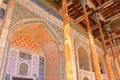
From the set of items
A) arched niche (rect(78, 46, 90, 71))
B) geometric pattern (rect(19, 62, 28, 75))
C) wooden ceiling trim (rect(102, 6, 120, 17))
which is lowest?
geometric pattern (rect(19, 62, 28, 75))

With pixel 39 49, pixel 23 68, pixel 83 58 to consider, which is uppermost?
pixel 39 49

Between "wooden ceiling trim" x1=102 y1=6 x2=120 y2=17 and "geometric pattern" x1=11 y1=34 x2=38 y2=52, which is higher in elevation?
"wooden ceiling trim" x1=102 y1=6 x2=120 y2=17

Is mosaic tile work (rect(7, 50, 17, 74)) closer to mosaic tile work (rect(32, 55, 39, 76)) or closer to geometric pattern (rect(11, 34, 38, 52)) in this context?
geometric pattern (rect(11, 34, 38, 52))

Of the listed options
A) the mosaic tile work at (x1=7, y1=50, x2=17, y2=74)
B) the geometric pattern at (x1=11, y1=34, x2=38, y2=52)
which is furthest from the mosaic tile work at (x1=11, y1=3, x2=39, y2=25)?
the mosaic tile work at (x1=7, y1=50, x2=17, y2=74)

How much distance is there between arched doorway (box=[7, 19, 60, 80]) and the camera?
5.57m

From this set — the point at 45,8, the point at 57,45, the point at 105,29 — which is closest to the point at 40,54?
the point at 57,45

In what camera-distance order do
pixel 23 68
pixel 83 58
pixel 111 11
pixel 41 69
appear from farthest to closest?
1. pixel 83 58
2. pixel 111 11
3. pixel 41 69
4. pixel 23 68

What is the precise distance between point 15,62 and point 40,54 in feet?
4.83

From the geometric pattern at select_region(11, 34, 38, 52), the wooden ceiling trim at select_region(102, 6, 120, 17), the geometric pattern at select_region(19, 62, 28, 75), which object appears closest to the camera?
the geometric pattern at select_region(19, 62, 28, 75)

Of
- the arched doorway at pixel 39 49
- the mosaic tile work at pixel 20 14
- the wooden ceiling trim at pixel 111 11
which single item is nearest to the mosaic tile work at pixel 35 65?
the arched doorway at pixel 39 49

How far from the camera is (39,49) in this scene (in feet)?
20.9

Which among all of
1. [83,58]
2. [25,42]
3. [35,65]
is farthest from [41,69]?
[83,58]

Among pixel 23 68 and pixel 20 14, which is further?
pixel 23 68

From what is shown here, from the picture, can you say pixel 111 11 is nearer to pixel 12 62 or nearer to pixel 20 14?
pixel 20 14
